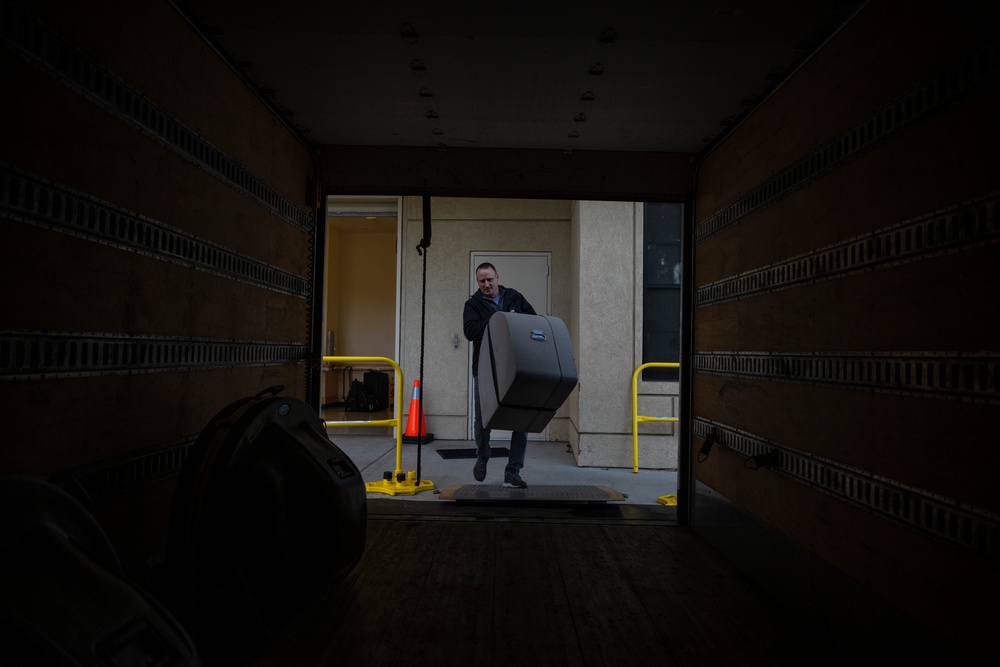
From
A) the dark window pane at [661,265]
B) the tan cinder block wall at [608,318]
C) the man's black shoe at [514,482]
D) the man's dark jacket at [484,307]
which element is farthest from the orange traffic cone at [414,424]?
the dark window pane at [661,265]

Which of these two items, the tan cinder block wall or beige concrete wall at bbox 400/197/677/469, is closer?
the tan cinder block wall

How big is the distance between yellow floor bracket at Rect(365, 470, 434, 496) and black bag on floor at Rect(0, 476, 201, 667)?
3.14m

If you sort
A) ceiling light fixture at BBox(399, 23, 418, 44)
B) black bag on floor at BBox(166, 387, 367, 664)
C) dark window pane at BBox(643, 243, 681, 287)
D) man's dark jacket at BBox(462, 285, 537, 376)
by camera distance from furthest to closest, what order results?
1. dark window pane at BBox(643, 243, 681, 287)
2. man's dark jacket at BBox(462, 285, 537, 376)
3. ceiling light fixture at BBox(399, 23, 418, 44)
4. black bag on floor at BBox(166, 387, 367, 664)

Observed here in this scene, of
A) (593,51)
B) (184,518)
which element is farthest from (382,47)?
(184,518)

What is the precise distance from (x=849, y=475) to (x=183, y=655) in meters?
1.89

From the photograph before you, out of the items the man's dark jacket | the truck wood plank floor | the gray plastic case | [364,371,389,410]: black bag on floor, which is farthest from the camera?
[364,371,389,410]: black bag on floor

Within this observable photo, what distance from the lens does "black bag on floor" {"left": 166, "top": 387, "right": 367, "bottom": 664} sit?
5.04ft

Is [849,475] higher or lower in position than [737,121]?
lower

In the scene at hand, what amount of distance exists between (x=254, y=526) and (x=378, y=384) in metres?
7.42

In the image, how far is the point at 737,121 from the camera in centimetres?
291

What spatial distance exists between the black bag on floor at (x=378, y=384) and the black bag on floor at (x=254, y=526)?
705cm

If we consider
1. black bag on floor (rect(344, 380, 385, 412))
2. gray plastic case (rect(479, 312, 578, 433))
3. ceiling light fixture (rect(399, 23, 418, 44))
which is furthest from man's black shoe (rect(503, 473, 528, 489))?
black bag on floor (rect(344, 380, 385, 412))

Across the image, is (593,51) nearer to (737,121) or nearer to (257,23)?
(737,121)

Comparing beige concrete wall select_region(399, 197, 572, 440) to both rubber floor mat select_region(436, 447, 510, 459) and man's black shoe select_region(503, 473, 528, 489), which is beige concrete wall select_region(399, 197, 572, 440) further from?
man's black shoe select_region(503, 473, 528, 489)
